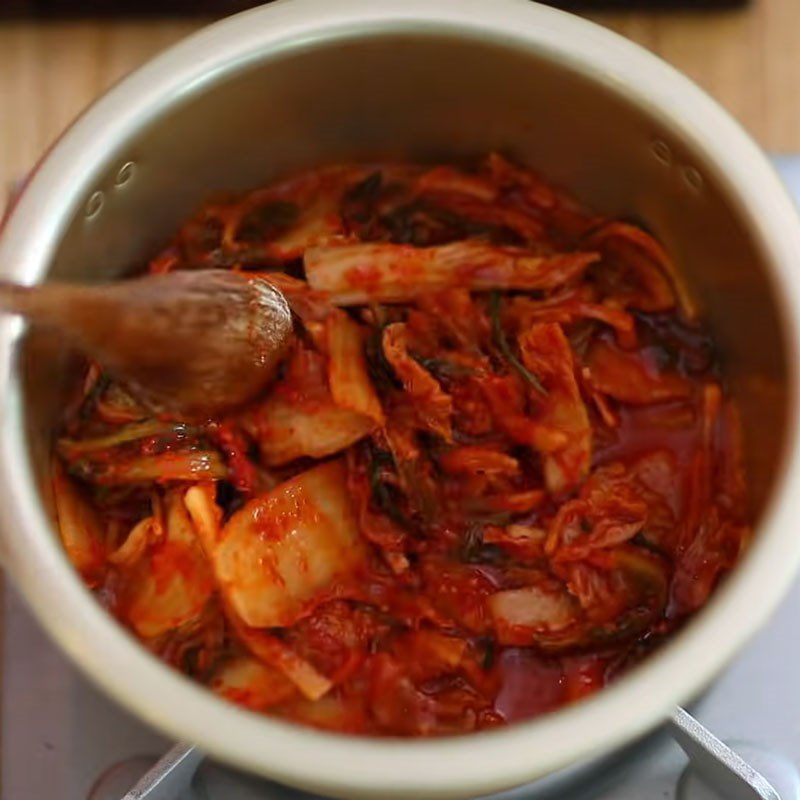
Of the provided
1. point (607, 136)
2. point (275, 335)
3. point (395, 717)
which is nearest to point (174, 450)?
point (275, 335)

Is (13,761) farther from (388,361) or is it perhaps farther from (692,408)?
(692,408)

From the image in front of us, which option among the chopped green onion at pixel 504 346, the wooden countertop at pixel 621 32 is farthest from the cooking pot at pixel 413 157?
the wooden countertop at pixel 621 32

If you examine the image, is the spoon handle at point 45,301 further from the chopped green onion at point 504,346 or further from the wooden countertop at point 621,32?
the wooden countertop at point 621,32

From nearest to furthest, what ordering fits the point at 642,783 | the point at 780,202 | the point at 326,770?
the point at 326,770, the point at 780,202, the point at 642,783

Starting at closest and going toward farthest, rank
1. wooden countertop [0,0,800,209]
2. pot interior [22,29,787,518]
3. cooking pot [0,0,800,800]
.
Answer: cooking pot [0,0,800,800]
pot interior [22,29,787,518]
wooden countertop [0,0,800,209]

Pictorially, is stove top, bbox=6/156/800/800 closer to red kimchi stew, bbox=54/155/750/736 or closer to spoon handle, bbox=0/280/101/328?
red kimchi stew, bbox=54/155/750/736

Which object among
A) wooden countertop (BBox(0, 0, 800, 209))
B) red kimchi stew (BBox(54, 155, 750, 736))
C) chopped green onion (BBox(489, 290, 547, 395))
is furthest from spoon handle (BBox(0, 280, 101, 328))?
wooden countertop (BBox(0, 0, 800, 209))
